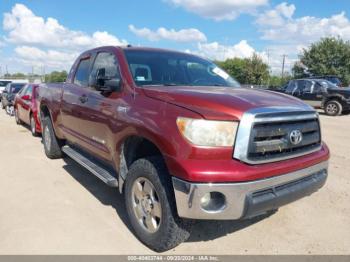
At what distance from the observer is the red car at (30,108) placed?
9617 mm

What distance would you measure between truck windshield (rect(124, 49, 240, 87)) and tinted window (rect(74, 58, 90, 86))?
1.08 meters

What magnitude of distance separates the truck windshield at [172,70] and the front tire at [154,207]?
1.05 meters

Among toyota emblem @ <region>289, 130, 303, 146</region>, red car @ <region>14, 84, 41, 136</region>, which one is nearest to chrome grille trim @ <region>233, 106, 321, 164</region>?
toyota emblem @ <region>289, 130, 303, 146</region>

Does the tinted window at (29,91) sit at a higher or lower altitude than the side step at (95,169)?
higher

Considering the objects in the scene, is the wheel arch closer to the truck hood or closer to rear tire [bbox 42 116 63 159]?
the truck hood

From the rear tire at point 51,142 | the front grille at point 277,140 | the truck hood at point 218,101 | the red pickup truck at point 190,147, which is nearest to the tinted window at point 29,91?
the rear tire at point 51,142

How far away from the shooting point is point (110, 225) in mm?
3896

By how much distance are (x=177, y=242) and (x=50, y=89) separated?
4375 mm

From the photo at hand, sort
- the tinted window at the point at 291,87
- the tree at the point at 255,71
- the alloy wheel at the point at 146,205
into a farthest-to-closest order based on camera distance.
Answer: the tree at the point at 255,71
the tinted window at the point at 291,87
the alloy wheel at the point at 146,205

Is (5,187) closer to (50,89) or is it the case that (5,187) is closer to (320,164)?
(50,89)

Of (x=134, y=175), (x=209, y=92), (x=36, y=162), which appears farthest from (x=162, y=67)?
(x=36, y=162)

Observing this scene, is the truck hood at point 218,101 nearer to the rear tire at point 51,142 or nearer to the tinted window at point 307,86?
the rear tire at point 51,142

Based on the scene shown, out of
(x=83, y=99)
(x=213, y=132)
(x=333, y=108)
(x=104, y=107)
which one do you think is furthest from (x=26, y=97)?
(x=333, y=108)

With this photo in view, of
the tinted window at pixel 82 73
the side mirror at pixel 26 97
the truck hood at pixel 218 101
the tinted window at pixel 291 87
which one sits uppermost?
the tinted window at pixel 82 73
